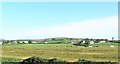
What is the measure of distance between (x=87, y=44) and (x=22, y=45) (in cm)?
1559

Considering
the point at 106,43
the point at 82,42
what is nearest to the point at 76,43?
the point at 82,42

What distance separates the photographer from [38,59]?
62.7 ft

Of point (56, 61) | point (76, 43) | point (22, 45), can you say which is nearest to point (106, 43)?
point (76, 43)

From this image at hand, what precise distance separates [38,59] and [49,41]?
52.8 m

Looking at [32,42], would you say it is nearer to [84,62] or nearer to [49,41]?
[49,41]

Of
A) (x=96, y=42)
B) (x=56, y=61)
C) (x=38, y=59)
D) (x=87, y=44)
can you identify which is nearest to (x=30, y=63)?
(x=38, y=59)

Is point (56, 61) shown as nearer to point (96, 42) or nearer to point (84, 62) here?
point (84, 62)

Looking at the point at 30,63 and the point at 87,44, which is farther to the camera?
the point at 87,44

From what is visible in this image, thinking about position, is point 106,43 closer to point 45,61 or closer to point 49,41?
point 49,41

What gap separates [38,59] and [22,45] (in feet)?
159

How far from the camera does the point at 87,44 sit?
212 ft

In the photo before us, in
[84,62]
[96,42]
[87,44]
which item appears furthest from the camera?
[96,42]

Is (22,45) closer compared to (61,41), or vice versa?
(22,45)

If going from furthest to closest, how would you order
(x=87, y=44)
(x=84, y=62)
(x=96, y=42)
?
(x=96, y=42), (x=87, y=44), (x=84, y=62)
